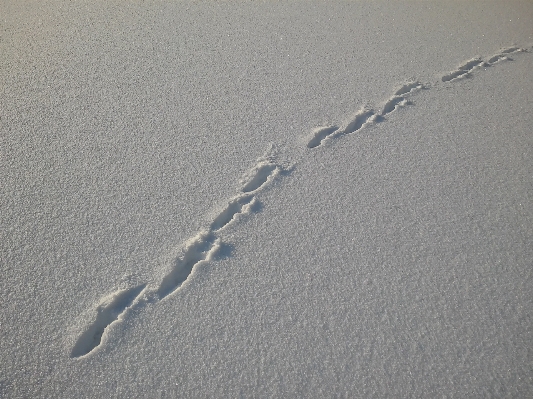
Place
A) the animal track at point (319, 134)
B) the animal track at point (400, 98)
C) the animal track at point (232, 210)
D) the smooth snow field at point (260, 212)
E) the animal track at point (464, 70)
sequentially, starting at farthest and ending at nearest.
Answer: the animal track at point (464, 70)
the animal track at point (400, 98)
the animal track at point (319, 134)
the animal track at point (232, 210)
the smooth snow field at point (260, 212)

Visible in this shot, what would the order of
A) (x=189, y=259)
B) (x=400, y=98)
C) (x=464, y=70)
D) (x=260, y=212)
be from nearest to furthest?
(x=189, y=259), (x=260, y=212), (x=400, y=98), (x=464, y=70)

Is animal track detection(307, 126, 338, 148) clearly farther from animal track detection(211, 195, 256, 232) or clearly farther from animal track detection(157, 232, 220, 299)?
animal track detection(157, 232, 220, 299)

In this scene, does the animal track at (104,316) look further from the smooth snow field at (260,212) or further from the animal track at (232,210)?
the animal track at (232,210)

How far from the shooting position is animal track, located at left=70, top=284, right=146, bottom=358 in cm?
123

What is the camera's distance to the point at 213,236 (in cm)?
151

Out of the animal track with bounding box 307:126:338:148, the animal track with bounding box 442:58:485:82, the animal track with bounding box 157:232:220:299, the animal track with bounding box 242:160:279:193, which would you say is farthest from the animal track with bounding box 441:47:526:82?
the animal track with bounding box 157:232:220:299

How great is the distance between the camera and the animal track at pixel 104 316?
123 centimetres

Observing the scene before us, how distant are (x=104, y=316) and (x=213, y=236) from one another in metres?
0.43

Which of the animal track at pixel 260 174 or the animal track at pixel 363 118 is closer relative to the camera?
the animal track at pixel 260 174

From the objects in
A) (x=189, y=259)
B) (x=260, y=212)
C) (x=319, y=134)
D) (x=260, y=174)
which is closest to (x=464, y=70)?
(x=319, y=134)

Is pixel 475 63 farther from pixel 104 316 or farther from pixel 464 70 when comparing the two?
pixel 104 316

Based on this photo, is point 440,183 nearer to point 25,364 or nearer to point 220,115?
point 220,115

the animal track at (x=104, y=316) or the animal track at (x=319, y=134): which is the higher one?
the animal track at (x=104, y=316)

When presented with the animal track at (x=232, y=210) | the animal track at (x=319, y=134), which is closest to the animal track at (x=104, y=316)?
the animal track at (x=232, y=210)
